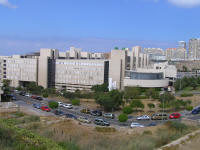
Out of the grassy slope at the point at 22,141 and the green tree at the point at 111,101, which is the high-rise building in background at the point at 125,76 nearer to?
the green tree at the point at 111,101

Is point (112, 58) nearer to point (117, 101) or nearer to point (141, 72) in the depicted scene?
point (141, 72)

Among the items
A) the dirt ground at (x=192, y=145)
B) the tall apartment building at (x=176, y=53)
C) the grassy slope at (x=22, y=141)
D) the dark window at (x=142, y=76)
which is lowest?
the dirt ground at (x=192, y=145)

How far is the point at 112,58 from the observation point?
154 feet

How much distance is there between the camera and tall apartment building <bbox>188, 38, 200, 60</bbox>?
115 meters

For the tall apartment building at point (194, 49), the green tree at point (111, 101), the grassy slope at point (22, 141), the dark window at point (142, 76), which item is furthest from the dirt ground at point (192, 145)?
the tall apartment building at point (194, 49)

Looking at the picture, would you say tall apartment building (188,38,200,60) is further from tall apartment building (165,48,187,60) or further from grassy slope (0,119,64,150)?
grassy slope (0,119,64,150)

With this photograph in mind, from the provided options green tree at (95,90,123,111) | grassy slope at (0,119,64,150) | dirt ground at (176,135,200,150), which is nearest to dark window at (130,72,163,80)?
green tree at (95,90,123,111)

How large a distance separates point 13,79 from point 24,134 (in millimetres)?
51601

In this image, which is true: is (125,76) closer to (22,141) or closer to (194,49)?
(22,141)

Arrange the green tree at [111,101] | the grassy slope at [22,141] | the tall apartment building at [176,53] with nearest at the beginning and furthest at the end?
1. the grassy slope at [22,141]
2. the green tree at [111,101]
3. the tall apartment building at [176,53]

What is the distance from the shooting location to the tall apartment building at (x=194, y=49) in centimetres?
11518

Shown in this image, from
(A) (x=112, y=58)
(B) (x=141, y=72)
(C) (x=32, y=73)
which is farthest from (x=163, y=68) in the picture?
(C) (x=32, y=73)

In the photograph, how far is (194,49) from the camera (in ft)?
389

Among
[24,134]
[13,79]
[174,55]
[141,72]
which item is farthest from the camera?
[174,55]
